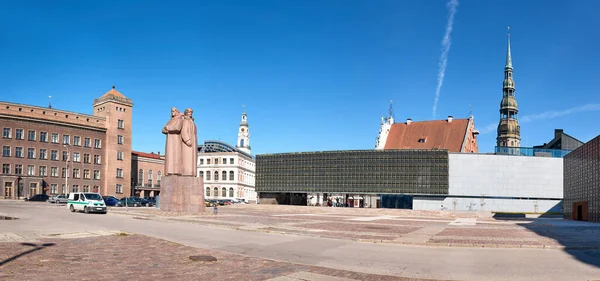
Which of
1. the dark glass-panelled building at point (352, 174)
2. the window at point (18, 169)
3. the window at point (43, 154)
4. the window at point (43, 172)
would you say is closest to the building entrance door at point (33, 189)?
the window at point (43, 172)

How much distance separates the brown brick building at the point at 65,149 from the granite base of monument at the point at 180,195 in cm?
5888

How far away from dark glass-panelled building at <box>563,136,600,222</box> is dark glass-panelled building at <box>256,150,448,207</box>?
76.3 ft

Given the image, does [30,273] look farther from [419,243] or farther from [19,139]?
[19,139]

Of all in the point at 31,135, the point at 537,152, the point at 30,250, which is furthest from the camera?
the point at 31,135

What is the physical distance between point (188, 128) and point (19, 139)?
208 ft

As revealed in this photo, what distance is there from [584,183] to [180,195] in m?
36.4

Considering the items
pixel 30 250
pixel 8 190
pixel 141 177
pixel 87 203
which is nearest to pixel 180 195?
pixel 87 203

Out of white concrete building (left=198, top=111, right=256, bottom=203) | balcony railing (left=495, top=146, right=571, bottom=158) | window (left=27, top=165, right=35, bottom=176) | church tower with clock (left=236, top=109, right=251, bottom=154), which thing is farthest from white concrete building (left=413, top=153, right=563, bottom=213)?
church tower with clock (left=236, top=109, right=251, bottom=154)

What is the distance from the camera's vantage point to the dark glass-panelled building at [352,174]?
243 feet

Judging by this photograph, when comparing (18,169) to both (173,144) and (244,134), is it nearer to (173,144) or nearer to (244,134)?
(173,144)

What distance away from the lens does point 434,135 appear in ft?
320

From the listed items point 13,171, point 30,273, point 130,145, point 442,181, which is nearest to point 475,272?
point 30,273

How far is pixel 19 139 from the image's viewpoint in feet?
282

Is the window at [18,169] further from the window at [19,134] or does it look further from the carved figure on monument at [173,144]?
the carved figure on monument at [173,144]
